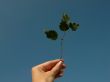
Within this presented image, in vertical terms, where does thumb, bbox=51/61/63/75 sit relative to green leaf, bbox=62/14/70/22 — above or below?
below

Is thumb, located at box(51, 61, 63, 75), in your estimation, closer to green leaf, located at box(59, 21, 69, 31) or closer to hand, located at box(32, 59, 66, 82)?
hand, located at box(32, 59, 66, 82)

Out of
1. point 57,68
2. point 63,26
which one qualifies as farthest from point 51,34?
point 57,68

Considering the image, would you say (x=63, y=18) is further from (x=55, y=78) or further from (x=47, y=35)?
(x=55, y=78)

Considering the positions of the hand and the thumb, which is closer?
the hand

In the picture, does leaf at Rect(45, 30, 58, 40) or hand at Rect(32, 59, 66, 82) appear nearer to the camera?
hand at Rect(32, 59, 66, 82)

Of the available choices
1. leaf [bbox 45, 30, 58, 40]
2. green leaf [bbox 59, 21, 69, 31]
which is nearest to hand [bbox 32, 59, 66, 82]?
leaf [bbox 45, 30, 58, 40]

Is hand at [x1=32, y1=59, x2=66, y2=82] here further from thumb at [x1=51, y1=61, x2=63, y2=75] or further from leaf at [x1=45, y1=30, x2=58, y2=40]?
leaf at [x1=45, y1=30, x2=58, y2=40]

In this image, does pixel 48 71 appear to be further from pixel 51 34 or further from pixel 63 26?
pixel 63 26

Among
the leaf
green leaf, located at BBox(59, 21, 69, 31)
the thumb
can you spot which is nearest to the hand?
the thumb

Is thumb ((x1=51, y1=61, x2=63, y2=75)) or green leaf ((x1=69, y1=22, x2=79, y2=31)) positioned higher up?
green leaf ((x1=69, y1=22, x2=79, y2=31))
